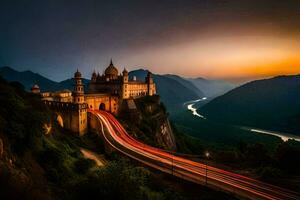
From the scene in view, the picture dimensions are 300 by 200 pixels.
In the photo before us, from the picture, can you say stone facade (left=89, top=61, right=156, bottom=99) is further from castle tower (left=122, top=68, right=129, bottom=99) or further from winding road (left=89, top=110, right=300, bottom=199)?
winding road (left=89, top=110, right=300, bottom=199)

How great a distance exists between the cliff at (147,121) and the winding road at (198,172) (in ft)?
46.2

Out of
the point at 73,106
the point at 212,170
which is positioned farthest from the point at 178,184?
the point at 73,106

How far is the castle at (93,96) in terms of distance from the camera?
161 feet

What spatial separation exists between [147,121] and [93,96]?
21.9 m

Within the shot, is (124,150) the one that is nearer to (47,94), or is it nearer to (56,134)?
(56,134)

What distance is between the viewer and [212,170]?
106 feet

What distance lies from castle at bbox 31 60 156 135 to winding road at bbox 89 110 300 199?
7.94 meters

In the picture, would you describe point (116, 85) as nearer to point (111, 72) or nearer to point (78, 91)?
point (111, 72)

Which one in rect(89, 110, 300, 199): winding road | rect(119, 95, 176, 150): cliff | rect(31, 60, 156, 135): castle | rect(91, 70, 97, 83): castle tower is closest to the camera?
rect(89, 110, 300, 199): winding road

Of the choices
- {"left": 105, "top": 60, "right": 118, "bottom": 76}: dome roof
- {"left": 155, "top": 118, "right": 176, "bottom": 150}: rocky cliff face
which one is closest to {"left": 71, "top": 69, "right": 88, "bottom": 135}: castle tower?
{"left": 155, "top": 118, "right": 176, "bottom": 150}: rocky cliff face

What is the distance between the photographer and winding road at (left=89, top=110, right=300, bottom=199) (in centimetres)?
2592

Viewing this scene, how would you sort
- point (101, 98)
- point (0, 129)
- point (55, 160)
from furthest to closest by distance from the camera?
point (101, 98)
point (55, 160)
point (0, 129)

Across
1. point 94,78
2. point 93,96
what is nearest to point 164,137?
point 93,96

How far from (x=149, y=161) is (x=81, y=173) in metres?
11.7
